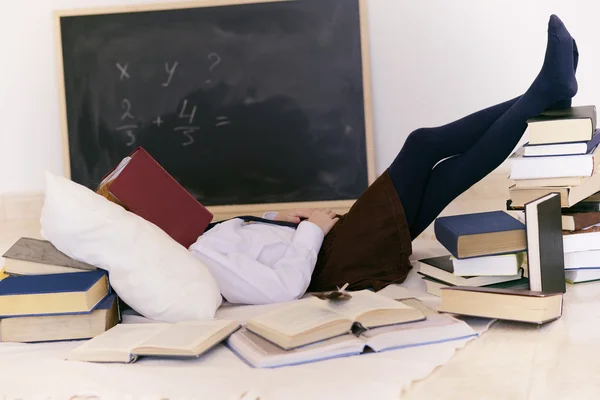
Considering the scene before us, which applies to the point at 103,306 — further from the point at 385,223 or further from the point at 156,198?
the point at 385,223

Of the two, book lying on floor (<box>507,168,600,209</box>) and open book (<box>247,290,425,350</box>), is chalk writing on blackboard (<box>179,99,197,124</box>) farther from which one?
open book (<box>247,290,425,350</box>)

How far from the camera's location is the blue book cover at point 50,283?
1535 millimetres

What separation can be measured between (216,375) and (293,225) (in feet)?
2.53

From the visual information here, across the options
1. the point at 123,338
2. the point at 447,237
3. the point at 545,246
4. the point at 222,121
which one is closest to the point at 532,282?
the point at 545,246

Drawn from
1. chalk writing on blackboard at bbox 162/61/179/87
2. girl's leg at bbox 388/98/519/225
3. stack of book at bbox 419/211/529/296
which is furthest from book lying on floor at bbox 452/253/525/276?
chalk writing on blackboard at bbox 162/61/179/87

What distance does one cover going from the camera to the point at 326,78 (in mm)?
3152

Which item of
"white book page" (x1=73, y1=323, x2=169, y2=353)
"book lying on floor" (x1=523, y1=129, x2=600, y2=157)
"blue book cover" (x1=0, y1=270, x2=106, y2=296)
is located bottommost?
"white book page" (x1=73, y1=323, x2=169, y2=353)

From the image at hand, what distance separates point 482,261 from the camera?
1.71 m

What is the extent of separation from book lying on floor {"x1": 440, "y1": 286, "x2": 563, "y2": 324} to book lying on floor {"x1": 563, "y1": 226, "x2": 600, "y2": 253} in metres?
0.33

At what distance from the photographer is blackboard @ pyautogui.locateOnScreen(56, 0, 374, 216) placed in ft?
10.3

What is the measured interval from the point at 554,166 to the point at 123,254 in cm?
104

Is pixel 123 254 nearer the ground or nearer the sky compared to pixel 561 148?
nearer the ground

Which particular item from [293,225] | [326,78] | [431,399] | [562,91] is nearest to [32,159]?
[326,78]

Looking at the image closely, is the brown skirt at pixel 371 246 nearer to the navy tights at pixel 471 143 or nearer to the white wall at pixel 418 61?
the navy tights at pixel 471 143
